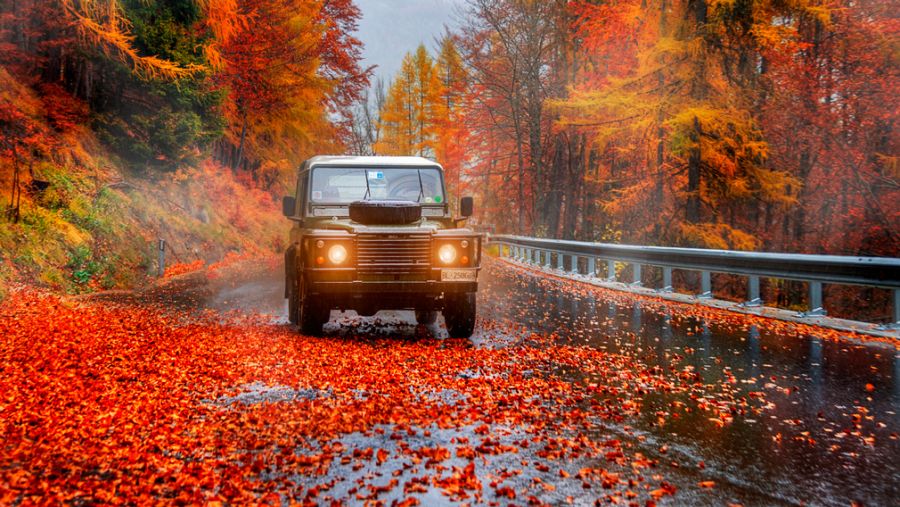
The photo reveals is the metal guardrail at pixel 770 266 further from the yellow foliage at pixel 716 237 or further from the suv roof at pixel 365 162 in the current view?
the suv roof at pixel 365 162

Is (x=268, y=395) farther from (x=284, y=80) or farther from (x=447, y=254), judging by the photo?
(x=284, y=80)

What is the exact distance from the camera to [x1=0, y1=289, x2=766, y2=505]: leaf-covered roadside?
4047mm

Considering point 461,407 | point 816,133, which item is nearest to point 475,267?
point 461,407

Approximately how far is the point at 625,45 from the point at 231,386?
85.1 ft

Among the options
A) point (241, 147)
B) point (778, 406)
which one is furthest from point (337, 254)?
point (241, 147)

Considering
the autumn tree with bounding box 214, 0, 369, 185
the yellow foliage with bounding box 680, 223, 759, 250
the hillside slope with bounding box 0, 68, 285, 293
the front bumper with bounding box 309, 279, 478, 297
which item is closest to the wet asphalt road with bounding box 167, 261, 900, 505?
the front bumper with bounding box 309, 279, 478, 297

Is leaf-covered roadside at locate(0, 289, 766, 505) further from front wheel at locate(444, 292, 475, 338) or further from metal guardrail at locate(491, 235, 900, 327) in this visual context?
metal guardrail at locate(491, 235, 900, 327)

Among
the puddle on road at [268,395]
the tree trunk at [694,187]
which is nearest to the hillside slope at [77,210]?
the puddle on road at [268,395]

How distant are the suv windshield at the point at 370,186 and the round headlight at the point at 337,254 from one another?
5.82 feet

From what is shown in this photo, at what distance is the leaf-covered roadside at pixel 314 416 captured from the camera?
13.3 feet

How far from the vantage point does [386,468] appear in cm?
434

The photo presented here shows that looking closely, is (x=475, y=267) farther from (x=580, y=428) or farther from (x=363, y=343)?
(x=580, y=428)

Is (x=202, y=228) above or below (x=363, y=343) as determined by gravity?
above

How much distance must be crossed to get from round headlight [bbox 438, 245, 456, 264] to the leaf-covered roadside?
1.08 meters
